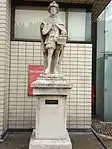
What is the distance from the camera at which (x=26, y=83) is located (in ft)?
27.1

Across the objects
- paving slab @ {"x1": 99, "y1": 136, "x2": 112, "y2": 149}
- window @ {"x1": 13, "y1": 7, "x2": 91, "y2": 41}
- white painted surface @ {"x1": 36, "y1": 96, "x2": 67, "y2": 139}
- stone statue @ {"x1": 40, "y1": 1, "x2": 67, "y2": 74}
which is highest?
window @ {"x1": 13, "y1": 7, "x2": 91, "y2": 41}

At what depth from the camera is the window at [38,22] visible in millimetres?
8555

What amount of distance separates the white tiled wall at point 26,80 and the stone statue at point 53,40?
1917mm

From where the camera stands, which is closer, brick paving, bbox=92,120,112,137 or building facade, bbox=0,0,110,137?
building facade, bbox=0,0,110,137

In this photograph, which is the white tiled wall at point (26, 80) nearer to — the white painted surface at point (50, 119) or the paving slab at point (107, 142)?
the paving slab at point (107, 142)

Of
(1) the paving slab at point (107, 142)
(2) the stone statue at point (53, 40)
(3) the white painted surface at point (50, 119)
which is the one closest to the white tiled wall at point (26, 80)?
(1) the paving slab at point (107, 142)

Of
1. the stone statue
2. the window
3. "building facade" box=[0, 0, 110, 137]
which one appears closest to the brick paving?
"building facade" box=[0, 0, 110, 137]

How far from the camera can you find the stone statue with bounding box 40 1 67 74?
6.25m

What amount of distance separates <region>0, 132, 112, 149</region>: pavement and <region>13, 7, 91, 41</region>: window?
2974 millimetres

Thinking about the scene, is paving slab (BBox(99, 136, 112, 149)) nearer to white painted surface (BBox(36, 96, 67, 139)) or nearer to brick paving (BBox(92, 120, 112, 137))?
brick paving (BBox(92, 120, 112, 137))

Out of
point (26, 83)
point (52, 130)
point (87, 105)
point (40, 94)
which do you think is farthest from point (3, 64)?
point (87, 105)

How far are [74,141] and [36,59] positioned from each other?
2.72 m

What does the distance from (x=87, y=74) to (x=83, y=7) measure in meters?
2.15

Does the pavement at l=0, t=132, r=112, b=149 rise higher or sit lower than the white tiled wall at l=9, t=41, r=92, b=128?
lower
